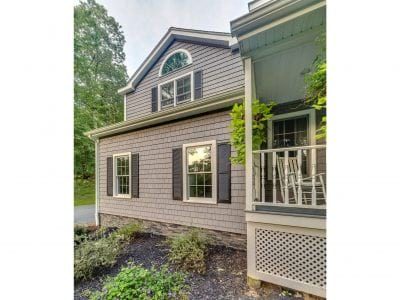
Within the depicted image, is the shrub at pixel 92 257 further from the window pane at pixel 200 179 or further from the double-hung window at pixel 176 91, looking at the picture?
the double-hung window at pixel 176 91

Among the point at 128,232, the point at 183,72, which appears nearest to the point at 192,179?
the point at 128,232

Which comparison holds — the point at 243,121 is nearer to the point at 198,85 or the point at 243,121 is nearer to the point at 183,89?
the point at 198,85

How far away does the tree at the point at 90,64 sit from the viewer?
1828mm

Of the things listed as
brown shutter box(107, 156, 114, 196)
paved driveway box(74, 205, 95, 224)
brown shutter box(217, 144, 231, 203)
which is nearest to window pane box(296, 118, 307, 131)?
brown shutter box(217, 144, 231, 203)

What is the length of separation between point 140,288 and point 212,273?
0.95m

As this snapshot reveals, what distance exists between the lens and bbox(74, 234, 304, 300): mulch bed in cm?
208

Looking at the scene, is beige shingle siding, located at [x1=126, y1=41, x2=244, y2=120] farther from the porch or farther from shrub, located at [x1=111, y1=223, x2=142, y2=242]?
shrub, located at [x1=111, y1=223, x2=142, y2=242]

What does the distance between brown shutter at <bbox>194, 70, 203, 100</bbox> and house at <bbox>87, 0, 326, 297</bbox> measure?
0.02m

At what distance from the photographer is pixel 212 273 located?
2508 millimetres
